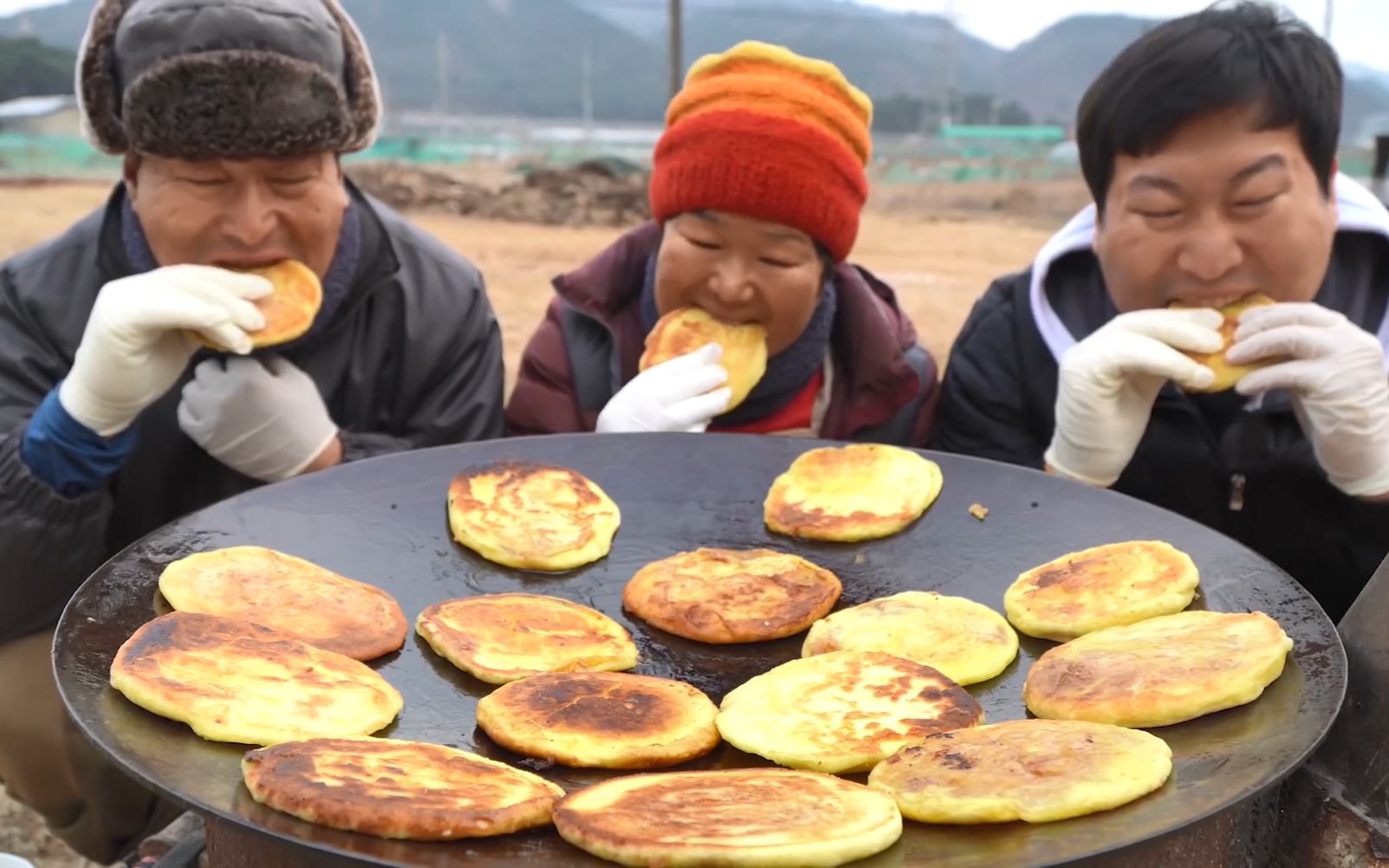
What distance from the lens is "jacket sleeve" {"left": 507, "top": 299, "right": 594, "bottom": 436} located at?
4066 mm

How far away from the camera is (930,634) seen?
2340 millimetres

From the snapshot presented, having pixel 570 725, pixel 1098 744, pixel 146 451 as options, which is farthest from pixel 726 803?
pixel 146 451

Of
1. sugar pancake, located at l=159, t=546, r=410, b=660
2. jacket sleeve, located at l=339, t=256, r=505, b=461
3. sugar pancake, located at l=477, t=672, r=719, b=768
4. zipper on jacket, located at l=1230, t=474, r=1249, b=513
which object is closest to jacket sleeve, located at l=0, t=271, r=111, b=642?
jacket sleeve, located at l=339, t=256, r=505, b=461

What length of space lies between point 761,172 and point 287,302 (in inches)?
55.2

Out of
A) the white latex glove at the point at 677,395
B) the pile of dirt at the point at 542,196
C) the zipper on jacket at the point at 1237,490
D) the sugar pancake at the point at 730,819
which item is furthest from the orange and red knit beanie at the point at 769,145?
the pile of dirt at the point at 542,196

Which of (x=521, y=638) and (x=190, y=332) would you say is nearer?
(x=521, y=638)

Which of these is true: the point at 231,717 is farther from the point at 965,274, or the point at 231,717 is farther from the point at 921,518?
the point at 965,274

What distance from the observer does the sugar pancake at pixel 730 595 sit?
243 cm

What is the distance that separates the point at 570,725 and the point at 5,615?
2314mm

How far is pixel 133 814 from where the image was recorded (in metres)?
3.81

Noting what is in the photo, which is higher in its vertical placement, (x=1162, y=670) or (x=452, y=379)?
(x=1162, y=670)

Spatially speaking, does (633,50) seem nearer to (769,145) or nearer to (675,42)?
(675,42)

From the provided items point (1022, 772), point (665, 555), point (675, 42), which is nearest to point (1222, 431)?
point (665, 555)

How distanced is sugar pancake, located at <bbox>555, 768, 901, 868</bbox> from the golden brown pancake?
204cm
